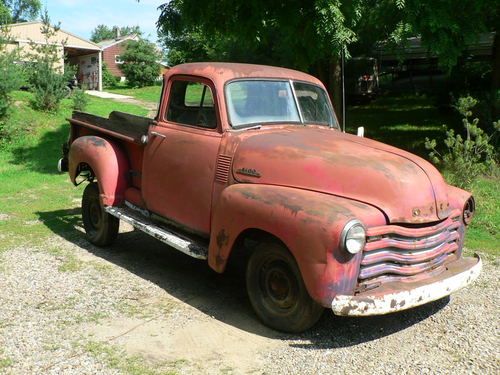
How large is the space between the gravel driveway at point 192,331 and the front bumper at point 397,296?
400 millimetres

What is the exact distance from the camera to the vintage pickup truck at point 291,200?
374cm

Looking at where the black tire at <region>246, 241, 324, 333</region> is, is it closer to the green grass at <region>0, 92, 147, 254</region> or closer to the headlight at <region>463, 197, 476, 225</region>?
the headlight at <region>463, 197, 476, 225</region>

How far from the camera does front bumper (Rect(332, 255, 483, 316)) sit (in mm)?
3635

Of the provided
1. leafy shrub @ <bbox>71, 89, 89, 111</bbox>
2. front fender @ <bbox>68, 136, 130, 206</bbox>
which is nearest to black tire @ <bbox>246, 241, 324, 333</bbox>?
front fender @ <bbox>68, 136, 130, 206</bbox>

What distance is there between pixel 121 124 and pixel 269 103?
6.57 feet

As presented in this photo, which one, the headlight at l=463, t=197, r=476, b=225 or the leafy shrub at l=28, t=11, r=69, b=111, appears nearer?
the headlight at l=463, t=197, r=476, b=225

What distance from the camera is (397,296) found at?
371cm

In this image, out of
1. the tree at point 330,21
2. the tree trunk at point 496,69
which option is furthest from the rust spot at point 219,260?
the tree trunk at point 496,69

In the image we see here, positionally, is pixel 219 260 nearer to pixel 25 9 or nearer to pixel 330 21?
pixel 330 21

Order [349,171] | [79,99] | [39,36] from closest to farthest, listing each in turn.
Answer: [349,171] → [79,99] → [39,36]

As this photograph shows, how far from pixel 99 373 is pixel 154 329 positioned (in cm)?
74

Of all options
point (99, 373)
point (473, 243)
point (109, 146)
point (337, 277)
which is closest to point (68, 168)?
point (109, 146)

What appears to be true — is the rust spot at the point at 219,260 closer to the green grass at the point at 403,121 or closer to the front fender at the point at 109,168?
the front fender at the point at 109,168

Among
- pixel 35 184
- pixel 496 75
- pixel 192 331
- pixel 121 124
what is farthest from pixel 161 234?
pixel 496 75
